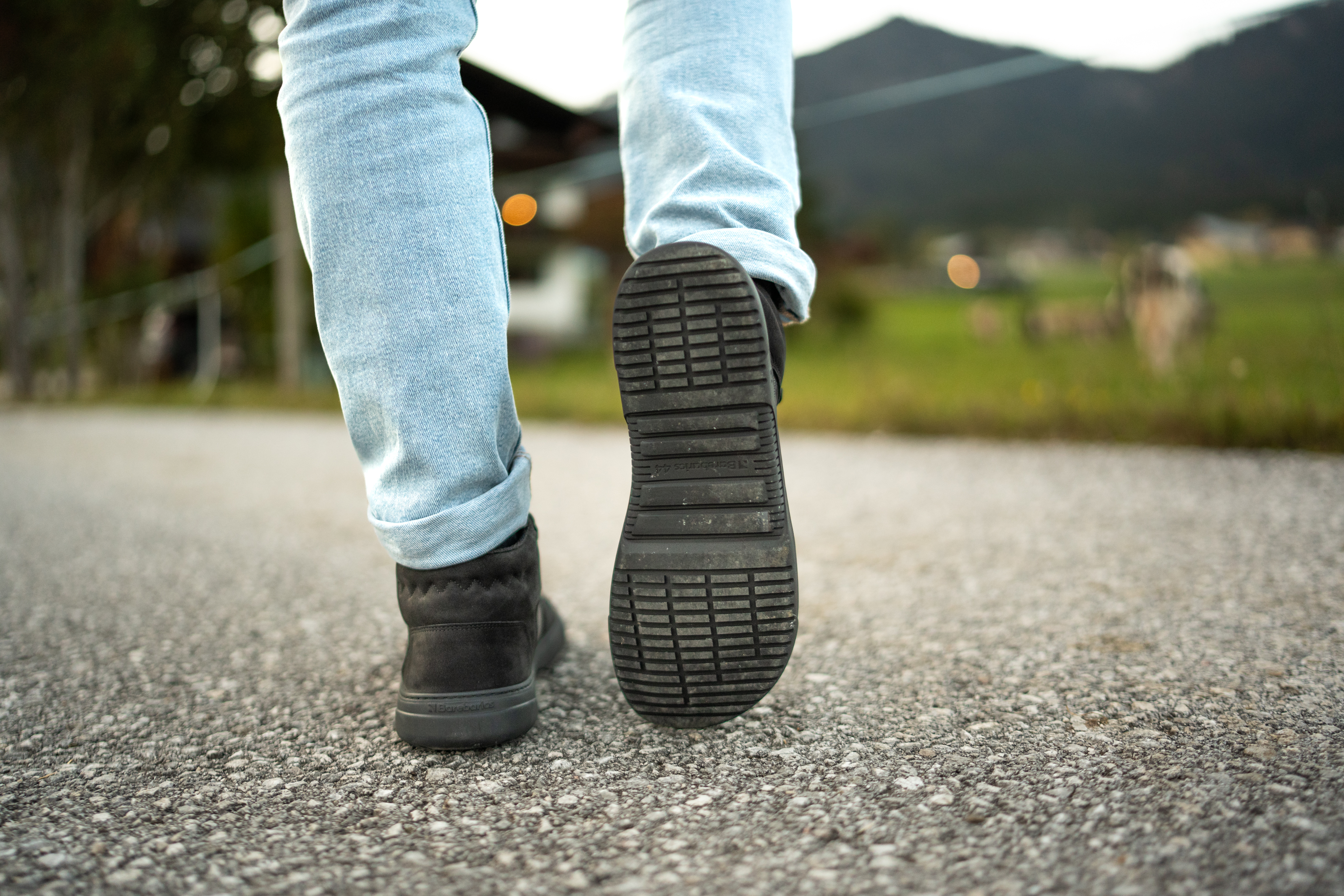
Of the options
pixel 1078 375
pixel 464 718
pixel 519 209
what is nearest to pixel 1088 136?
pixel 1078 375

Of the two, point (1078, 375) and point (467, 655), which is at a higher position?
point (1078, 375)

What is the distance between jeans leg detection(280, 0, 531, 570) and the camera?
32.1 inches

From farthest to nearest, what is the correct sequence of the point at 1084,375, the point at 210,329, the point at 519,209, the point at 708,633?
1. the point at 210,329
2. the point at 519,209
3. the point at 1084,375
4. the point at 708,633

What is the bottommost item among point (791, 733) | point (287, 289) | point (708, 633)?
point (791, 733)

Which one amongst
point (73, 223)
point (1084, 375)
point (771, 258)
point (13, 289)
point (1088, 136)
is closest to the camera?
point (771, 258)

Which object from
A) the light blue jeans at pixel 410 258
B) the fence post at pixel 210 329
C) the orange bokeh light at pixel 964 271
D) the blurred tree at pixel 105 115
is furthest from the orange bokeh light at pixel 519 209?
the light blue jeans at pixel 410 258

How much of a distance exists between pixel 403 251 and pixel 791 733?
1.82ft

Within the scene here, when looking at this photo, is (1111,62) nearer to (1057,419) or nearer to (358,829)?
(1057,419)

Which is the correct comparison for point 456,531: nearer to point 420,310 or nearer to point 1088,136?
point 420,310

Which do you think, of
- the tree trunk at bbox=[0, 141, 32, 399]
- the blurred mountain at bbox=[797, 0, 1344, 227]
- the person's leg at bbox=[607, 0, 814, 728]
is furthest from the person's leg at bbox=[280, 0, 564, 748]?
the tree trunk at bbox=[0, 141, 32, 399]

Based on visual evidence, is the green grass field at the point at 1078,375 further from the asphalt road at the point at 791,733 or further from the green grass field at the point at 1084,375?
the asphalt road at the point at 791,733

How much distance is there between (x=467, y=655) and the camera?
86 centimetres

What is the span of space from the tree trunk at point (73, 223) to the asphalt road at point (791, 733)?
21.3 feet

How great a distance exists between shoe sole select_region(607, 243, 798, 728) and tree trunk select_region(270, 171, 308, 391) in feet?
18.0
